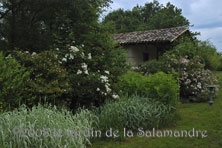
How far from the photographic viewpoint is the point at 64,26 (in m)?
8.20

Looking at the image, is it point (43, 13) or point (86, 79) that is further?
point (43, 13)

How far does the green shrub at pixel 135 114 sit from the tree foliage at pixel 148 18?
21.8 meters

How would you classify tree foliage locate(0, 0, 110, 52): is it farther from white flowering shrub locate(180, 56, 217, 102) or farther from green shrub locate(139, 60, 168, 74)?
white flowering shrub locate(180, 56, 217, 102)

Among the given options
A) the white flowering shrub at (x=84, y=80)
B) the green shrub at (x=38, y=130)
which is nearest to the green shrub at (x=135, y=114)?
the white flowering shrub at (x=84, y=80)

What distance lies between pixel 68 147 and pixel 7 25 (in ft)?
18.2

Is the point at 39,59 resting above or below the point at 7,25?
below

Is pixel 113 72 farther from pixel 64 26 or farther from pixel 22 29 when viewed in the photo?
pixel 22 29

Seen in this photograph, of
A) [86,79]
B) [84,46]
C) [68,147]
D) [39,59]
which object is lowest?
→ [68,147]

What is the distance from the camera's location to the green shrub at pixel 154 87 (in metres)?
6.29

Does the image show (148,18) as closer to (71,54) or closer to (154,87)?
(71,54)

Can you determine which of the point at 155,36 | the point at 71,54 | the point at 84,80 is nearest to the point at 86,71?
the point at 84,80

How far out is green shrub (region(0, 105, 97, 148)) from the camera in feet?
12.6

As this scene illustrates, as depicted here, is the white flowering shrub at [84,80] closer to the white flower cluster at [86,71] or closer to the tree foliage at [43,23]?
the white flower cluster at [86,71]

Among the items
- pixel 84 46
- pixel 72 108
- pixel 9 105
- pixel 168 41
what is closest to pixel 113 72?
pixel 84 46
